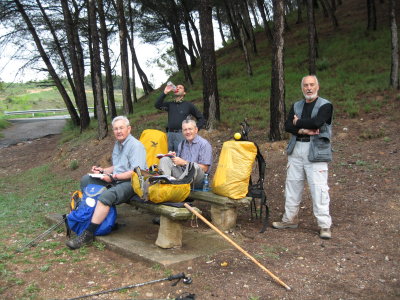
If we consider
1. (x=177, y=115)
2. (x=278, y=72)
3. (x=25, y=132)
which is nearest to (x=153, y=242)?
(x=177, y=115)

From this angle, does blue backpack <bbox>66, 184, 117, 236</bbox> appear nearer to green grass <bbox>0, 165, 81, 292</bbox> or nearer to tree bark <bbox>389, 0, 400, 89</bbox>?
green grass <bbox>0, 165, 81, 292</bbox>

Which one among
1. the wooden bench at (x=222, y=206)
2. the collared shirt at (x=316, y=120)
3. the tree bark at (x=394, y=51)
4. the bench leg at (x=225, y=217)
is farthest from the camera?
the tree bark at (x=394, y=51)

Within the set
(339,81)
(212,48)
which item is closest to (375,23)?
(339,81)

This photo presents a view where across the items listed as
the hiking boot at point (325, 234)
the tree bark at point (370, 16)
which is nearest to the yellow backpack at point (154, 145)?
the hiking boot at point (325, 234)

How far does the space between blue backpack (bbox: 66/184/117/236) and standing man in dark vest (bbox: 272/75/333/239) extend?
2.38 m

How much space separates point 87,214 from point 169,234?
1.10 metres

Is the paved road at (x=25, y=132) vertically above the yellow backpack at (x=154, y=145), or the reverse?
the yellow backpack at (x=154, y=145)

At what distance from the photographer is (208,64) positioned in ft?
32.8

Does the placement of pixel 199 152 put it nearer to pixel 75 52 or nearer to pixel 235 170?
pixel 235 170

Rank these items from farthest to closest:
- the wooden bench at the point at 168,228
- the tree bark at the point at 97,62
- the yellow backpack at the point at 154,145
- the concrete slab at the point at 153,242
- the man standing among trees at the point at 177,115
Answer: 1. the tree bark at the point at 97,62
2. the man standing among trees at the point at 177,115
3. the yellow backpack at the point at 154,145
4. the wooden bench at the point at 168,228
5. the concrete slab at the point at 153,242

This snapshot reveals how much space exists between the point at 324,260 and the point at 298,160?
130 centimetres

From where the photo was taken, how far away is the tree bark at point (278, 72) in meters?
8.27

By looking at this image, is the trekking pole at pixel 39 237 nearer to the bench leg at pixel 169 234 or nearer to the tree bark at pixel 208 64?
the bench leg at pixel 169 234

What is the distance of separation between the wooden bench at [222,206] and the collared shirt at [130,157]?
854mm
